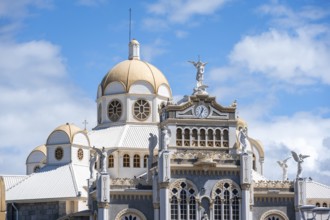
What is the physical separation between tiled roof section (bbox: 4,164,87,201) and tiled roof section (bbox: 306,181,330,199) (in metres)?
26.1

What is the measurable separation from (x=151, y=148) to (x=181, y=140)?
3.31 metres

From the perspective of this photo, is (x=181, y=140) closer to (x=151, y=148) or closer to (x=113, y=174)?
(x=151, y=148)

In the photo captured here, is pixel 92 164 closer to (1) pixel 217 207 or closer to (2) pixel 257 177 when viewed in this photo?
(1) pixel 217 207

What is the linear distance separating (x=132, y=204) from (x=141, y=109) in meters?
20.9

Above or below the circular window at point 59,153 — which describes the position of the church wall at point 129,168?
below

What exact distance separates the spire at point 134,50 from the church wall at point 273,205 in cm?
2929

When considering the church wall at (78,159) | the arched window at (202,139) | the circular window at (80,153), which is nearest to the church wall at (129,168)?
the church wall at (78,159)

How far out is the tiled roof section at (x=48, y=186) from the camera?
106500 mm

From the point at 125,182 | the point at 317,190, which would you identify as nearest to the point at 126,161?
the point at 125,182

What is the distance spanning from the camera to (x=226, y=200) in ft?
322

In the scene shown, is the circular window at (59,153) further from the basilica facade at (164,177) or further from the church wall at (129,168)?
the church wall at (129,168)

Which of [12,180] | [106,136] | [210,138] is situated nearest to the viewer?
[210,138]

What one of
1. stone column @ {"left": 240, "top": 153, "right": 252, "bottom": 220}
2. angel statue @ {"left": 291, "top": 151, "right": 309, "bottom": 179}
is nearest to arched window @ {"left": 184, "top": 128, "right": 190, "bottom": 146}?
stone column @ {"left": 240, "top": 153, "right": 252, "bottom": 220}

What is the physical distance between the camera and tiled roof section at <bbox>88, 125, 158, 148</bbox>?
110269mm
